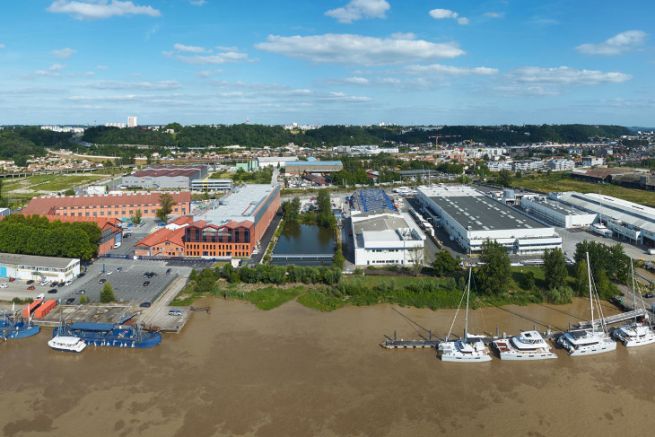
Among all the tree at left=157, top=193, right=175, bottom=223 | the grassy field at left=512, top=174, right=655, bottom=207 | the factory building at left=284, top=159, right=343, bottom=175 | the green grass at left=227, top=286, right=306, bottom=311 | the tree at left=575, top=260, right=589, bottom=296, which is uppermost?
the factory building at left=284, top=159, right=343, bottom=175

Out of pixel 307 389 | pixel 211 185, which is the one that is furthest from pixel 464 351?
pixel 211 185

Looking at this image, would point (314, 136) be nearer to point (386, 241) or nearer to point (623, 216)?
point (623, 216)

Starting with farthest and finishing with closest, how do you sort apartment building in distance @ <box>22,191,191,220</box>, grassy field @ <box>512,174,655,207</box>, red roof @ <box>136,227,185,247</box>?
grassy field @ <box>512,174,655,207</box>
apartment building in distance @ <box>22,191,191,220</box>
red roof @ <box>136,227,185,247</box>

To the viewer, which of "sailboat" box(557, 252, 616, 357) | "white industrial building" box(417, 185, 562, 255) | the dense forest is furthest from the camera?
the dense forest

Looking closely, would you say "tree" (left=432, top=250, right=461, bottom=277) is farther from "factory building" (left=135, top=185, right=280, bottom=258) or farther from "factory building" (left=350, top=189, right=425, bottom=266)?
"factory building" (left=135, top=185, right=280, bottom=258)

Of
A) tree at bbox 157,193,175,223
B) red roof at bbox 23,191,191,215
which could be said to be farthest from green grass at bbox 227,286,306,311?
red roof at bbox 23,191,191,215

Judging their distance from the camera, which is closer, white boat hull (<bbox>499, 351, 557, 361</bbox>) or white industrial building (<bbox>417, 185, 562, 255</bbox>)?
white boat hull (<bbox>499, 351, 557, 361</bbox>)
